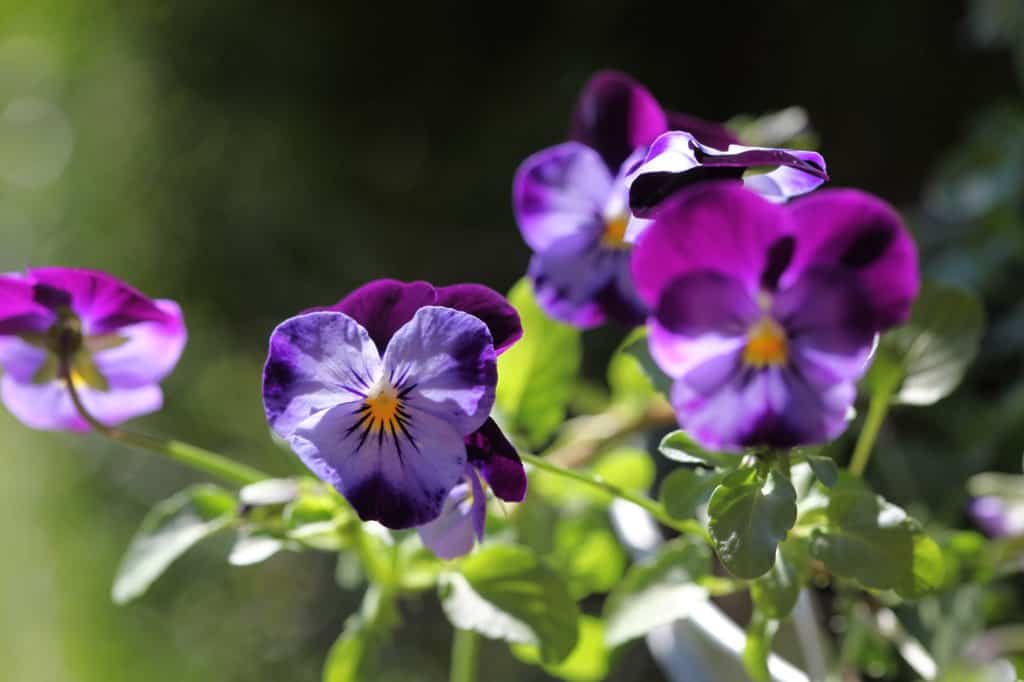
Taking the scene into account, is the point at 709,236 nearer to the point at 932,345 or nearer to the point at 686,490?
the point at 686,490

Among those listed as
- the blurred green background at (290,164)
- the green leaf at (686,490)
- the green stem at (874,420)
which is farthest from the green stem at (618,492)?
the blurred green background at (290,164)

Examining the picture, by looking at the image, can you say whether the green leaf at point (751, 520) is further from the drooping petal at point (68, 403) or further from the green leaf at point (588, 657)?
the drooping petal at point (68, 403)

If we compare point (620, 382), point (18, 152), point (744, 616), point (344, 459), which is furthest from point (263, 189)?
point (344, 459)

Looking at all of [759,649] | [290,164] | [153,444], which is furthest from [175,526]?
[290,164]

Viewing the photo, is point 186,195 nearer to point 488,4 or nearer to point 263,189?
point 263,189

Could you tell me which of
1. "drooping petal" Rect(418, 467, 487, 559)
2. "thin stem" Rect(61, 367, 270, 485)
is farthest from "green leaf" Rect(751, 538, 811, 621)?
"thin stem" Rect(61, 367, 270, 485)

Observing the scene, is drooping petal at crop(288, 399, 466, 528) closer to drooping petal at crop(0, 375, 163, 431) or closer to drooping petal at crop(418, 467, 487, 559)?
drooping petal at crop(418, 467, 487, 559)
